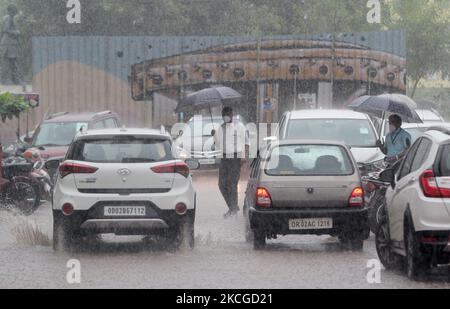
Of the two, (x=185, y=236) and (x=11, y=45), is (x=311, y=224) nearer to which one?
(x=185, y=236)

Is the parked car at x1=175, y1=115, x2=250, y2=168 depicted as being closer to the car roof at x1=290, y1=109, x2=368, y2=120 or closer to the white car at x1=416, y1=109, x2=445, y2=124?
the white car at x1=416, y1=109, x2=445, y2=124

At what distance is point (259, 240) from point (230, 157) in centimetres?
541

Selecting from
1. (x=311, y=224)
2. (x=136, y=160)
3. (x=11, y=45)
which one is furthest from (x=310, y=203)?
(x=11, y=45)

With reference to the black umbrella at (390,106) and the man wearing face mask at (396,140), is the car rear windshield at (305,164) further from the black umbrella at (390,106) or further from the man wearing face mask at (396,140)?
the black umbrella at (390,106)

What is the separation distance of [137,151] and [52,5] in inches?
1626

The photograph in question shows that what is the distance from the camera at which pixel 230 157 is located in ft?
64.3

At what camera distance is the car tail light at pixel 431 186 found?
10.8 metres

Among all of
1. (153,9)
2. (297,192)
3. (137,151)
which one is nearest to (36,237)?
(137,151)

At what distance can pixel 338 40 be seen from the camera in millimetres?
36031

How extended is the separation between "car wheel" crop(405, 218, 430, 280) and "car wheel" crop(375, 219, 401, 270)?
941mm

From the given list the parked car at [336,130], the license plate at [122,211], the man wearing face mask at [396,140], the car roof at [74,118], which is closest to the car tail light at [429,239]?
the license plate at [122,211]

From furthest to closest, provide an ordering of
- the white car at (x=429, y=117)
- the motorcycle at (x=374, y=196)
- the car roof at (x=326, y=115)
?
1. the white car at (x=429, y=117)
2. the car roof at (x=326, y=115)
3. the motorcycle at (x=374, y=196)
